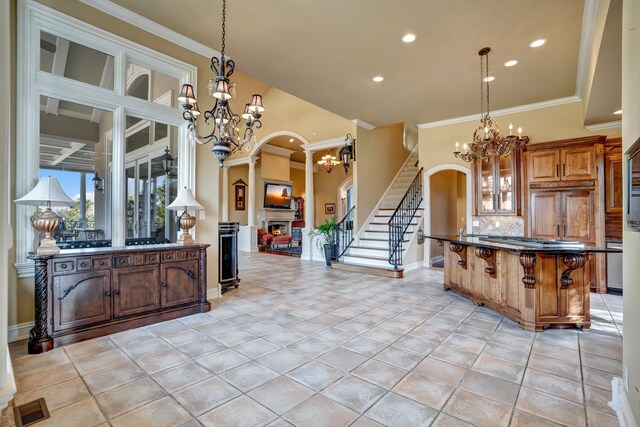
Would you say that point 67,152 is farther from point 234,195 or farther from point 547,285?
point 234,195

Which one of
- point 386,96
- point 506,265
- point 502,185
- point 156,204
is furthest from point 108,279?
point 502,185

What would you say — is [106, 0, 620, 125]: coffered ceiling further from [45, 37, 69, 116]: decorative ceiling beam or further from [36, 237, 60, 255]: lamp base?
[36, 237, 60, 255]: lamp base

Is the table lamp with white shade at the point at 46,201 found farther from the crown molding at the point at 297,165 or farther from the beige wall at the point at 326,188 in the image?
the beige wall at the point at 326,188

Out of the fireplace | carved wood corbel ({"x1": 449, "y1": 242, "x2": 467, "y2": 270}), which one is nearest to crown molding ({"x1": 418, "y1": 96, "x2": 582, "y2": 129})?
carved wood corbel ({"x1": 449, "y1": 242, "x2": 467, "y2": 270})

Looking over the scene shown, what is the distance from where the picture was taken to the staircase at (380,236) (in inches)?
281

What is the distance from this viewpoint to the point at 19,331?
3.07 m

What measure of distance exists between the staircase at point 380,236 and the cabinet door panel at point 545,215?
7.81 feet

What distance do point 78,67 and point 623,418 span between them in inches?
224

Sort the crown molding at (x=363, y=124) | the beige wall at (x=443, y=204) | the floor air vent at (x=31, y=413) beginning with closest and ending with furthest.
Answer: the floor air vent at (x=31, y=413) < the crown molding at (x=363, y=124) < the beige wall at (x=443, y=204)

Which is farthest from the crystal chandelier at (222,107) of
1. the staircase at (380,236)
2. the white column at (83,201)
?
the staircase at (380,236)

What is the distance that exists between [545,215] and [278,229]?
981 centimetres

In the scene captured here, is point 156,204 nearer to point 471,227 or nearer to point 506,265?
point 506,265

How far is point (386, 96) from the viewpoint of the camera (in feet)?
20.1

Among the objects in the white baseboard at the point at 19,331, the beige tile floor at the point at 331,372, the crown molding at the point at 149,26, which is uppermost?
the crown molding at the point at 149,26
